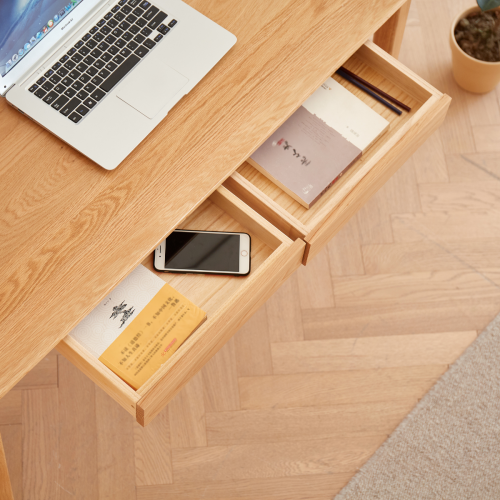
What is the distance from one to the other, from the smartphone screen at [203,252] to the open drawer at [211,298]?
0.07 ft

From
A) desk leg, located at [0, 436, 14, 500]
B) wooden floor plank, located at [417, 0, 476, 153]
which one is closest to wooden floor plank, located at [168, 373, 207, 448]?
desk leg, located at [0, 436, 14, 500]

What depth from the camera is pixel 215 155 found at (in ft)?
3.34

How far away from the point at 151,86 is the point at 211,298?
1.33ft

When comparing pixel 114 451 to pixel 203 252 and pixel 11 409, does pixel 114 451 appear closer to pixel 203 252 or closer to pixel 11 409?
pixel 11 409

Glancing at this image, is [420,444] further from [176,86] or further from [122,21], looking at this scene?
[122,21]

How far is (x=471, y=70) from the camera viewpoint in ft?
5.68

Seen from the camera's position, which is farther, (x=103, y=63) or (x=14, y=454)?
(x=14, y=454)

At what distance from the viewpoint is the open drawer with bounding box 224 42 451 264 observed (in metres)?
1.08

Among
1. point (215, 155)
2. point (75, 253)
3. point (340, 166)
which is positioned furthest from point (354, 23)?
point (75, 253)

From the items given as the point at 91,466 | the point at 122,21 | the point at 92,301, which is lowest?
the point at 91,466

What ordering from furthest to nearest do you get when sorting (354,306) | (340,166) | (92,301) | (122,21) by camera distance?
1. (354,306)
2. (340,166)
3. (122,21)
4. (92,301)

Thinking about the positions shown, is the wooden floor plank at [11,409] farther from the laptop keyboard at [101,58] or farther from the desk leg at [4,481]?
the laptop keyboard at [101,58]

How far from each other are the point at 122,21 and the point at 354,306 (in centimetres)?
99

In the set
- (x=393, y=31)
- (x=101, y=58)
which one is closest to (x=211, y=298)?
(x=101, y=58)
